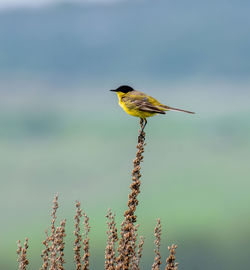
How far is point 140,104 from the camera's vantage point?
4523mm

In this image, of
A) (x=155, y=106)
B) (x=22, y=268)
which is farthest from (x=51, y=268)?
(x=155, y=106)

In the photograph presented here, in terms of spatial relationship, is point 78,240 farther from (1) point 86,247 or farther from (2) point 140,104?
(2) point 140,104

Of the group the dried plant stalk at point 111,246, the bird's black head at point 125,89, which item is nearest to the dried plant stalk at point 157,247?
the dried plant stalk at point 111,246

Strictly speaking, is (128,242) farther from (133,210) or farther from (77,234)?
(77,234)

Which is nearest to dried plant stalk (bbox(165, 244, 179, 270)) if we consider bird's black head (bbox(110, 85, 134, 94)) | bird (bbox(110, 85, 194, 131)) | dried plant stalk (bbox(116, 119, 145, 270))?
dried plant stalk (bbox(116, 119, 145, 270))

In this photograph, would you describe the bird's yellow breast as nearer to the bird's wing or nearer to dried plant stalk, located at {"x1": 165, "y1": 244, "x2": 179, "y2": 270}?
the bird's wing

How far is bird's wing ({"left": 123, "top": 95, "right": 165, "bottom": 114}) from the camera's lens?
4.33 meters

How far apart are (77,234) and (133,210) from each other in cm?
78

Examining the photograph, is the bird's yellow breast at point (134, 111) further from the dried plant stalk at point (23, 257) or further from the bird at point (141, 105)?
the dried plant stalk at point (23, 257)

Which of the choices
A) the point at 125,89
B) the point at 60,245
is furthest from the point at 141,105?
the point at 60,245

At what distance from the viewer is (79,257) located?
11.4 ft

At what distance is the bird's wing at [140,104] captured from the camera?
433 centimetres

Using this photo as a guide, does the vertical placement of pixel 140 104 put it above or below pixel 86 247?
above

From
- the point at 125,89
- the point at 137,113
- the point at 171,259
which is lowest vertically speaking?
the point at 171,259
